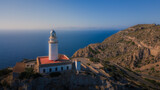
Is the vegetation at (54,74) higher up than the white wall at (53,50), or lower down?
lower down

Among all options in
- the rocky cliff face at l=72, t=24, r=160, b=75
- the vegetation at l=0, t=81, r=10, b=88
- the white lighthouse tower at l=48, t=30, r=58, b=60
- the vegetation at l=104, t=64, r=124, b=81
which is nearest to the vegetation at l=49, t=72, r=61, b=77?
the white lighthouse tower at l=48, t=30, r=58, b=60

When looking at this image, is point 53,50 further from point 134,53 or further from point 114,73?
point 134,53

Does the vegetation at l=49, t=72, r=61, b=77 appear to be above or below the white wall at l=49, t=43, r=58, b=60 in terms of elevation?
below

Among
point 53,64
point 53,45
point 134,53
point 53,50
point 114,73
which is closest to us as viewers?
point 53,64

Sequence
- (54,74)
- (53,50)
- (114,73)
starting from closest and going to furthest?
(54,74)
(53,50)
(114,73)

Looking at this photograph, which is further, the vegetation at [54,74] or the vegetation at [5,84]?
the vegetation at [54,74]

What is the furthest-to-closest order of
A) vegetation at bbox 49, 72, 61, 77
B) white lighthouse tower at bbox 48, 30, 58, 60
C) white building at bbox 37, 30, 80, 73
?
white lighthouse tower at bbox 48, 30, 58, 60
white building at bbox 37, 30, 80, 73
vegetation at bbox 49, 72, 61, 77

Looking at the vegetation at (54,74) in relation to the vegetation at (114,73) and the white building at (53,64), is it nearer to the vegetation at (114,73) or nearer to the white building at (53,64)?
the white building at (53,64)

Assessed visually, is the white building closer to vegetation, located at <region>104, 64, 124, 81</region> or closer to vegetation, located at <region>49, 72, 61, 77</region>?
vegetation, located at <region>49, 72, 61, 77</region>

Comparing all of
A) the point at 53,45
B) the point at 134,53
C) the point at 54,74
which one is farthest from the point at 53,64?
the point at 134,53

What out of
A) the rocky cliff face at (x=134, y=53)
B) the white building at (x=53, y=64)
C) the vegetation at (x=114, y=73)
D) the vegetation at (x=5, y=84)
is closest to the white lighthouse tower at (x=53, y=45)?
the white building at (x=53, y=64)

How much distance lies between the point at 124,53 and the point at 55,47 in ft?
163

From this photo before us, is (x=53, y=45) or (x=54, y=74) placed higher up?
(x=53, y=45)

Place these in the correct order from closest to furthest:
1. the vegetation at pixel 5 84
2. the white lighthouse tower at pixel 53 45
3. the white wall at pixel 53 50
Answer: the vegetation at pixel 5 84 → the white lighthouse tower at pixel 53 45 → the white wall at pixel 53 50
